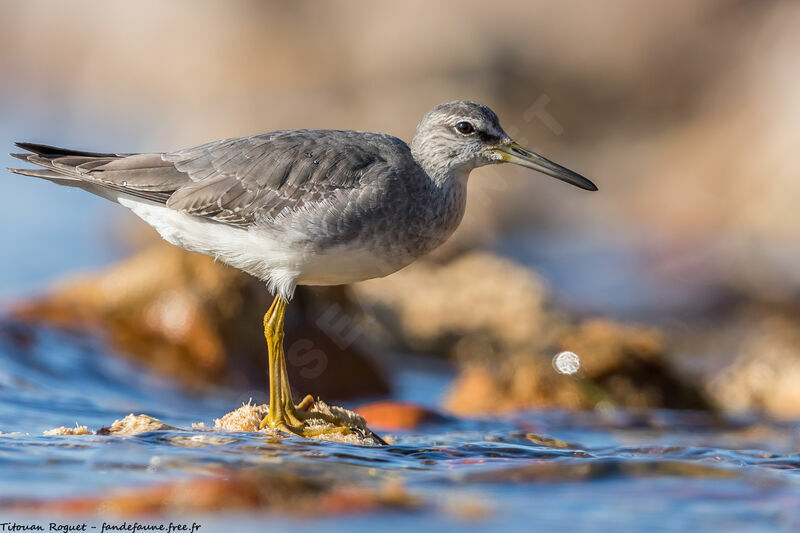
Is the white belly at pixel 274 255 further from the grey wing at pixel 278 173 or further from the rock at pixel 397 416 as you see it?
the rock at pixel 397 416

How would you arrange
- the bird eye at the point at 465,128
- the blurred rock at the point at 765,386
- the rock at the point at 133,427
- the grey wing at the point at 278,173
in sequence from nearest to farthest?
the rock at the point at 133,427 → the grey wing at the point at 278,173 → the bird eye at the point at 465,128 → the blurred rock at the point at 765,386

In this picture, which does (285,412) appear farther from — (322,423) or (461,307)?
(461,307)

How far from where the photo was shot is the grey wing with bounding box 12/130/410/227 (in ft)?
19.9

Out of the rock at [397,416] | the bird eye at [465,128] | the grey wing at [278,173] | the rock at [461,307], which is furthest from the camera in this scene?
the rock at [461,307]

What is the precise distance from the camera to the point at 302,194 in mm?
6023

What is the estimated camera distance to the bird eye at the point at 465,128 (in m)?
6.46

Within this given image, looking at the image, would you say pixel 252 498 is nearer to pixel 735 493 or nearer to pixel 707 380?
pixel 735 493

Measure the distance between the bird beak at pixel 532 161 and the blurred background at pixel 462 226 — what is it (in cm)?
219

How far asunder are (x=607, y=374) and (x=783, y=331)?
4.98 m

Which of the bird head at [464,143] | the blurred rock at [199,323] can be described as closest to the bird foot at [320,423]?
the bird head at [464,143]

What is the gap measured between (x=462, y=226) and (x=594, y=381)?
5395 millimetres

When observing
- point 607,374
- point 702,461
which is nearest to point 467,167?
point 702,461

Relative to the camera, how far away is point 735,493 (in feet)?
14.5

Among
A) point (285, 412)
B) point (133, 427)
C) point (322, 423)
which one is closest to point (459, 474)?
point (322, 423)
